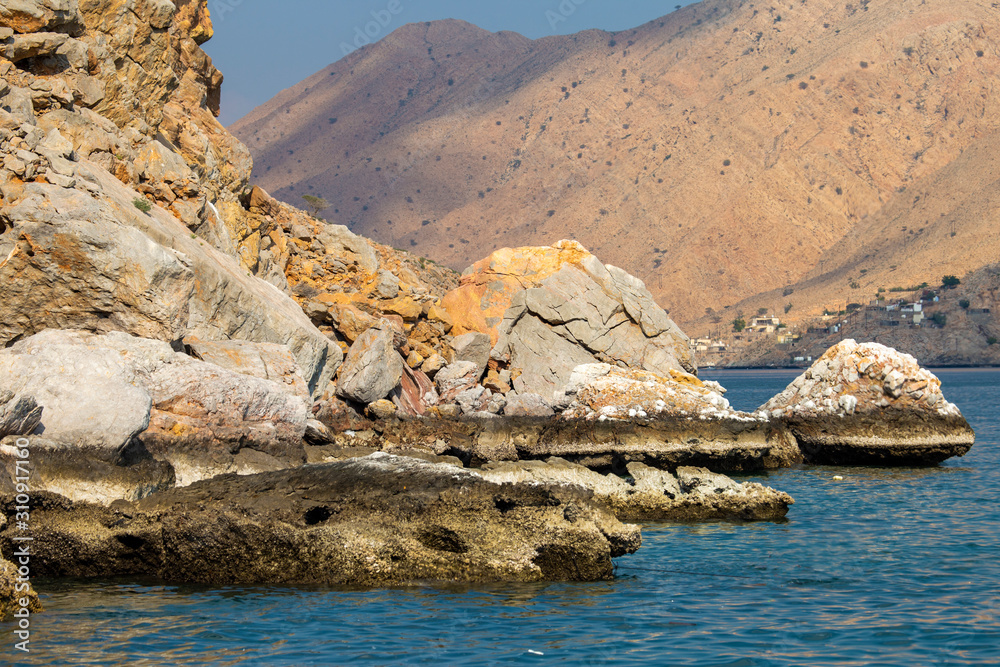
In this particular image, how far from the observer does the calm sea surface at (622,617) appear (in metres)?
9.77

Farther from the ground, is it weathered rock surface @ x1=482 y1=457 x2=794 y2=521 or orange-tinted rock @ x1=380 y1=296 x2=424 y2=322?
orange-tinted rock @ x1=380 y1=296 x2=424 y2=322

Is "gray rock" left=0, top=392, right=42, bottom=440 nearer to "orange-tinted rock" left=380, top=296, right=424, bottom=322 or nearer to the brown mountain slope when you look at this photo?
"orange-tinted rock" left=380, top=296, right=424, bottom=322

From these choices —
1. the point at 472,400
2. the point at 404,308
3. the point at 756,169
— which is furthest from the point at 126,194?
the point at 756,169

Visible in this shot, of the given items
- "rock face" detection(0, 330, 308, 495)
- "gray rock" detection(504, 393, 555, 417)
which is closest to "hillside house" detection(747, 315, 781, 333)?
"gray rock" detection(504, 393, 555, 417)

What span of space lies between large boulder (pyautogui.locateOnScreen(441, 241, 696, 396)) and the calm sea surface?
18304mm

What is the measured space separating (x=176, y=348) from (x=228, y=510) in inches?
265

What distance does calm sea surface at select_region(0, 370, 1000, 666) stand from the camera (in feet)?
32.1

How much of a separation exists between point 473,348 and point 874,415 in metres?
12.9

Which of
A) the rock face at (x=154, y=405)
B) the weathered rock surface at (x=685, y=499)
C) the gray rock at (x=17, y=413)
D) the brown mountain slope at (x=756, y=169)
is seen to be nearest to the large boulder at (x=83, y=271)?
the rock face at (x=154, y=405)

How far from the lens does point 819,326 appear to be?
126 meters

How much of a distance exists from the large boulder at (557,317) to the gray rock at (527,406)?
2.28 meters

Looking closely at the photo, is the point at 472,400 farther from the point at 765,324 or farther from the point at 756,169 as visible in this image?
the point at 756,169

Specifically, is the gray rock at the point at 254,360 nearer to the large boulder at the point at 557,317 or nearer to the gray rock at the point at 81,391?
the gray rock at the point at 81,391

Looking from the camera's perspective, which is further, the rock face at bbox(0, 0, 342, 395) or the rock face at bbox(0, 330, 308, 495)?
the rock face at bbox(0, 0, 342, 395)
